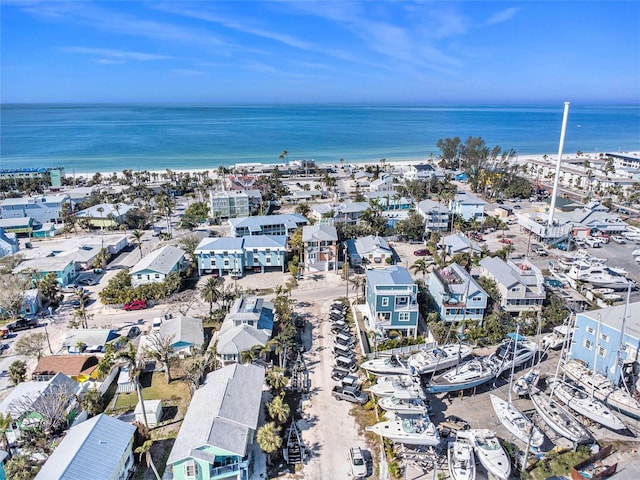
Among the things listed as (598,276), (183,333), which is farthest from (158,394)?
(598,276)

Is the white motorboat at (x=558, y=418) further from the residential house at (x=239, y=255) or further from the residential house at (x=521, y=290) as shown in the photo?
the residential house at (x=239, y=255)

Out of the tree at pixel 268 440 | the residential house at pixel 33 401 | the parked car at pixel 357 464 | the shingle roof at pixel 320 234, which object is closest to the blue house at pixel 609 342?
the parked car at pixel 357 464

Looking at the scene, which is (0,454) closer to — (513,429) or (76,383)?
(76,383)

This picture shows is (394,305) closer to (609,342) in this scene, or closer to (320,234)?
(609,342)

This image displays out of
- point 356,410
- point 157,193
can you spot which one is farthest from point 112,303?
point 157,193

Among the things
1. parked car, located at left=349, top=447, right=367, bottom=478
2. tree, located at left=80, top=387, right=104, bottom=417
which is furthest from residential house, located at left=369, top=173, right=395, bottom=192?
tree, located at left=80, top=387, right=104, bottom=417

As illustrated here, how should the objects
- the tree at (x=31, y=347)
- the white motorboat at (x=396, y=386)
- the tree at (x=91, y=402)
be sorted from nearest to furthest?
the tree at (x=91, y=402) < the white motorboat at (x=396, y=386) < the tree at (x=31, y=347)
